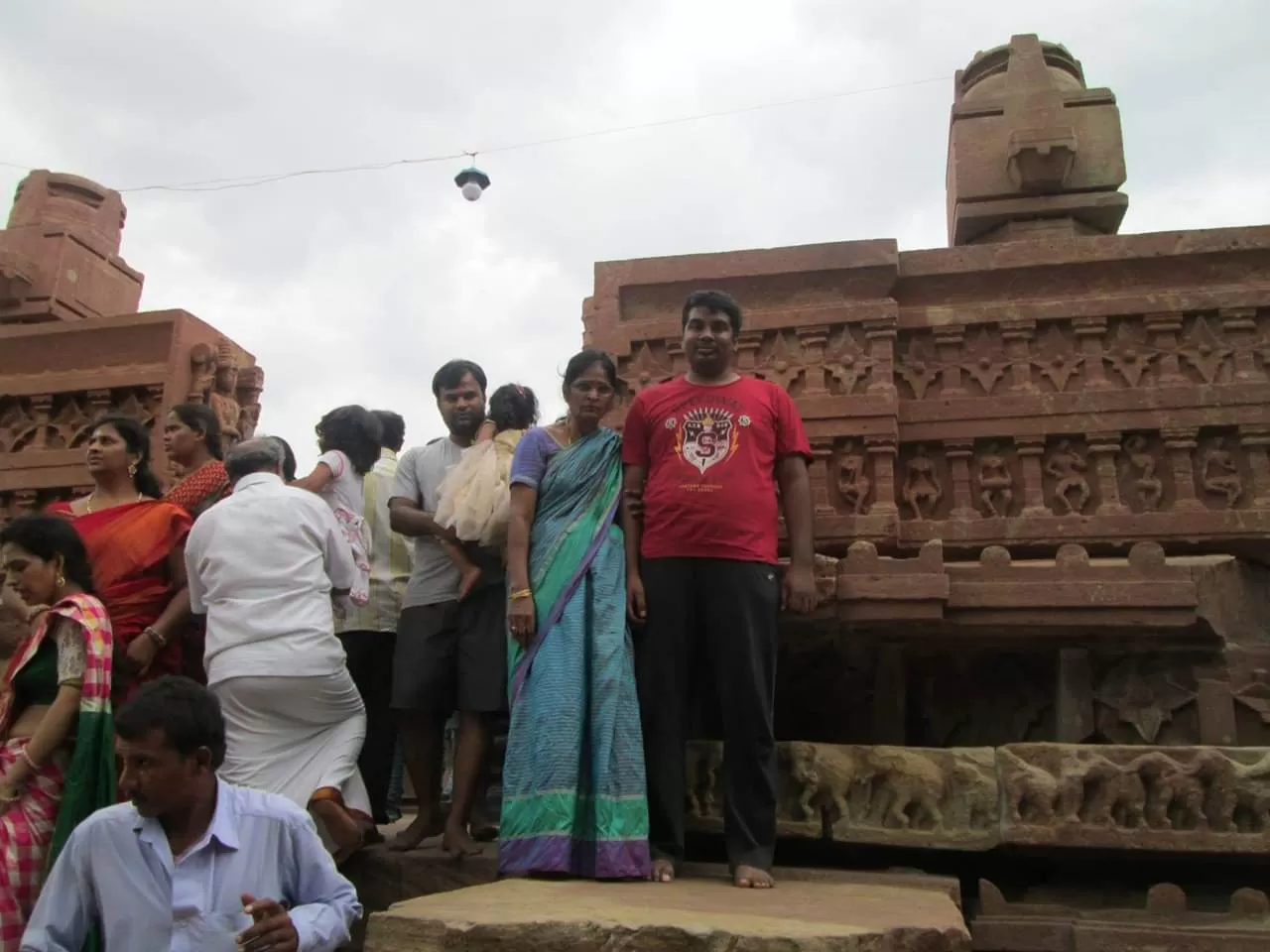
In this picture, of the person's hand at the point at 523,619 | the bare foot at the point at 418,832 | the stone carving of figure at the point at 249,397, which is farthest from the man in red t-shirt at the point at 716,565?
the stone carving of figure at the point at 249,397

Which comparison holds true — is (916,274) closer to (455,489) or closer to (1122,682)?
(1122,682)

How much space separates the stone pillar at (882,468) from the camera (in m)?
4.61

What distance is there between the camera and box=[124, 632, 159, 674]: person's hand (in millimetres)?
3549

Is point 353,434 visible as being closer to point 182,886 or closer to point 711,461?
point 711,461

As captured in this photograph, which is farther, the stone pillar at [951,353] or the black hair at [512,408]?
the stone pillar at [951,353]

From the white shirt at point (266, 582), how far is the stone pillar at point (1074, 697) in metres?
2.59

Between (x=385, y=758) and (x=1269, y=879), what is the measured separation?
3121 millimetres

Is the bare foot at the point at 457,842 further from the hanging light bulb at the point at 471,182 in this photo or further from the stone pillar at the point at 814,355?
the hanging light bulb at the point at 471,182

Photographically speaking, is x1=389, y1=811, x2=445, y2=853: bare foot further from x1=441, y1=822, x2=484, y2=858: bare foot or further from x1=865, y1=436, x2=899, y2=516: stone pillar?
x1=865, y1=436, x2=899, y2=516: stone pillar

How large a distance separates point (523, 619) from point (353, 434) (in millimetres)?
1347

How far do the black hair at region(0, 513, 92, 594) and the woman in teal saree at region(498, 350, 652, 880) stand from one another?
4.41 ft

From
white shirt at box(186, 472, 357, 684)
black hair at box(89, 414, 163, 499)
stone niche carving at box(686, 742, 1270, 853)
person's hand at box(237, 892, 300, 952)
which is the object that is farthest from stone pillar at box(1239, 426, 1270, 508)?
black hair at box(89, 414, 163, 499)

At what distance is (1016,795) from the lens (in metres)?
3.46

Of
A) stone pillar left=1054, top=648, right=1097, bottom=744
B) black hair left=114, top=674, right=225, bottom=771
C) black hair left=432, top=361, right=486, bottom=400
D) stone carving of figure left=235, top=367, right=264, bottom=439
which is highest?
stone carving of figure left=235, top=367, right=264, bottom=439
